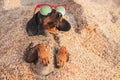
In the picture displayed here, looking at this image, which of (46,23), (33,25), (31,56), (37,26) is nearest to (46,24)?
(46,23)

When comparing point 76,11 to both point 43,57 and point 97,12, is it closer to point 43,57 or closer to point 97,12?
point 97,12

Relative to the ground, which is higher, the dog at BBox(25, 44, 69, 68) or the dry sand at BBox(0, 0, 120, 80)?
the dog at BBox(25, 44, 69, 68)

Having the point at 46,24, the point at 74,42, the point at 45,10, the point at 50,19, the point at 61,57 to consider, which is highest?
the point at 45,10

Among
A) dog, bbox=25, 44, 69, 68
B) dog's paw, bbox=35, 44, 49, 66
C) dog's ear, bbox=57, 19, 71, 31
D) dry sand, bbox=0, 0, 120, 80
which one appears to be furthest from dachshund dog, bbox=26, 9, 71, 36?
dog's paw, bbox=35, 44, 49, 66

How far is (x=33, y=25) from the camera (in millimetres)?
4621

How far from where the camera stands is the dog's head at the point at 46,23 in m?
4.43

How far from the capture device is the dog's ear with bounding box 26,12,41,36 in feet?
14.8

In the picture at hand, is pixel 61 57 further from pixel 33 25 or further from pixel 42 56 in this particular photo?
pixel 33 25

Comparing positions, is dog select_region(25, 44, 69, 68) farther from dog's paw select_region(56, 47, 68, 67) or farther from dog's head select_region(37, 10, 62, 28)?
dog's head select_region(37, 10, 62, 28)

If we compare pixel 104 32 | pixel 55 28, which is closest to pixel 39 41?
pixel 55 28

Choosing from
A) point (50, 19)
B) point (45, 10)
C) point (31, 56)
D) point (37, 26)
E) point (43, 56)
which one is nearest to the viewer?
point (43, 56)

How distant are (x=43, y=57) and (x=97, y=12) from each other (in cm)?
250

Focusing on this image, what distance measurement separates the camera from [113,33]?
18.9 feet

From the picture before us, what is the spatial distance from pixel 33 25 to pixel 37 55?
2.39ft
